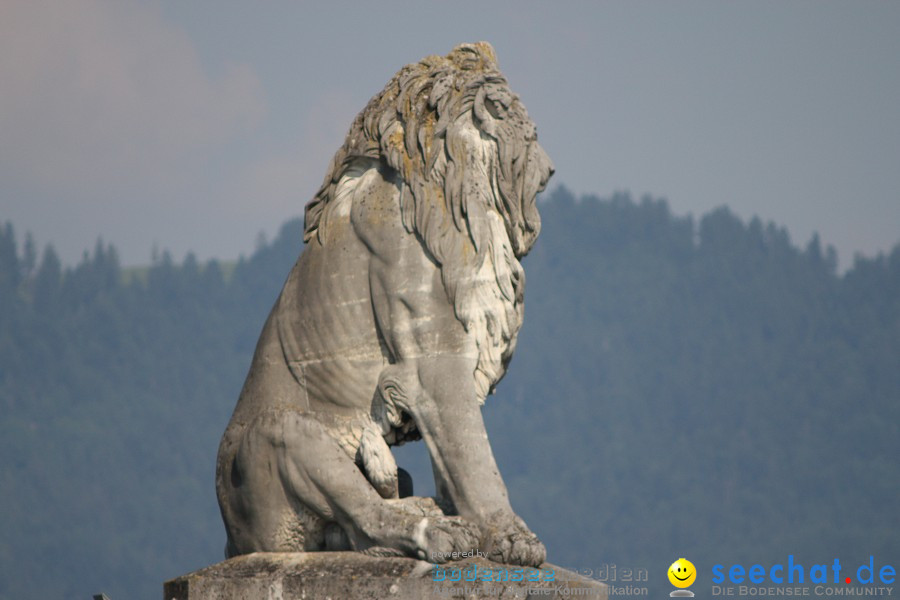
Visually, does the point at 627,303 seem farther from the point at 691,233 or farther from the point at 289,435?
the point at 289,435

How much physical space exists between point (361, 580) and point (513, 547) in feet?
2.80

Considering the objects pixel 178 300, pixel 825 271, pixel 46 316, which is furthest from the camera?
pixel 825 271

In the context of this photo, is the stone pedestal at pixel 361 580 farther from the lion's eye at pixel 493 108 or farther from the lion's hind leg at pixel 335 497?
the lion's eye at pixel 493 108

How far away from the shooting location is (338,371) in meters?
10.5

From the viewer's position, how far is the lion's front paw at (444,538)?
978cm

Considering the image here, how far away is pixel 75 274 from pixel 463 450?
3006 inches

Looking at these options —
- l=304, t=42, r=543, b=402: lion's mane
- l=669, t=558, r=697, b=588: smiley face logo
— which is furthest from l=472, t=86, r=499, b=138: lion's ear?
l=669, t=558, r=697, b=588: smiley face logo

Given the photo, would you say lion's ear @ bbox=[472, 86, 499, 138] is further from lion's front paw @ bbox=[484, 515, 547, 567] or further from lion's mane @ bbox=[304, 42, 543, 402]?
lion's front paw @ bbox=[484, 515, 547, 567]

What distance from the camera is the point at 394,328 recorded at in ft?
33.8

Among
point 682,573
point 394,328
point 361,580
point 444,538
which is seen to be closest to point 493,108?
point 394,328

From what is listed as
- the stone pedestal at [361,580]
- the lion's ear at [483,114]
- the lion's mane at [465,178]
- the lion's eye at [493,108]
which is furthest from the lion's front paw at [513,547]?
the lion's eye at [493,108]

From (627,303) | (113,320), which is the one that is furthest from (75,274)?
(627,303)

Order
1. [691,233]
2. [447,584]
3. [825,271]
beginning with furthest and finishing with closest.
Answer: [691,233] → [825,271] → [447,584]

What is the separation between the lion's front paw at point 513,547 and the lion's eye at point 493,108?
2.44 meters
